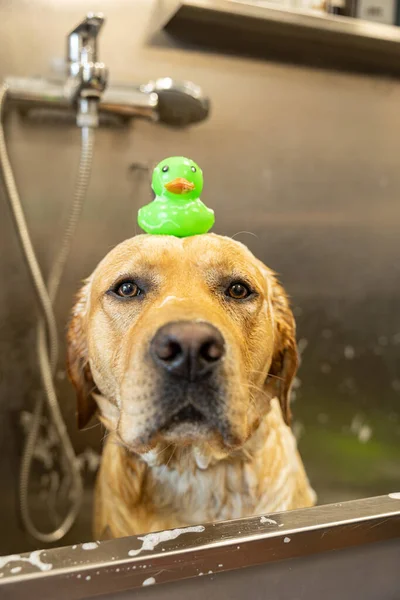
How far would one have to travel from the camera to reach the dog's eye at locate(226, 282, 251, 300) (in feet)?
2.50

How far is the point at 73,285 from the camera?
1023 millimetres

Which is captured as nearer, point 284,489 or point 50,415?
point 284,489

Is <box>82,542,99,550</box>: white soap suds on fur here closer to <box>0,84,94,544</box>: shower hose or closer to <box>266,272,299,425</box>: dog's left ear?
<box>266,272,299,425</box>: dog's left ear

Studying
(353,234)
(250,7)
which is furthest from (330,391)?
(250,7)

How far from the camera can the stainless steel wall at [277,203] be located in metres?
1.16

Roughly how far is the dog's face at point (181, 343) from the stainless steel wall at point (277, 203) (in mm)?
167

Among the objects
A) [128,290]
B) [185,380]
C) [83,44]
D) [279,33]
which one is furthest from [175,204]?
[279,33]

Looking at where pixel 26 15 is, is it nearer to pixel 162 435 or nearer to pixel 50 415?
pixel 50 415

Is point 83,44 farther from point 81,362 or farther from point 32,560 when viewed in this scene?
point 32,560

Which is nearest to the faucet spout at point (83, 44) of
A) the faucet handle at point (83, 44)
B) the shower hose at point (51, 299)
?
the faucet handle at point (83, 44)

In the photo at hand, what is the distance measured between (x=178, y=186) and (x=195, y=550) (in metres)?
0.44

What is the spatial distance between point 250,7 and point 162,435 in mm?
1050

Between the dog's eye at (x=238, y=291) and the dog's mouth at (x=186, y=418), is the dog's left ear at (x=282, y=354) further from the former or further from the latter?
the dog's mouth at (x=186, y=418)

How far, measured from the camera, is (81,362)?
32.7 inches
